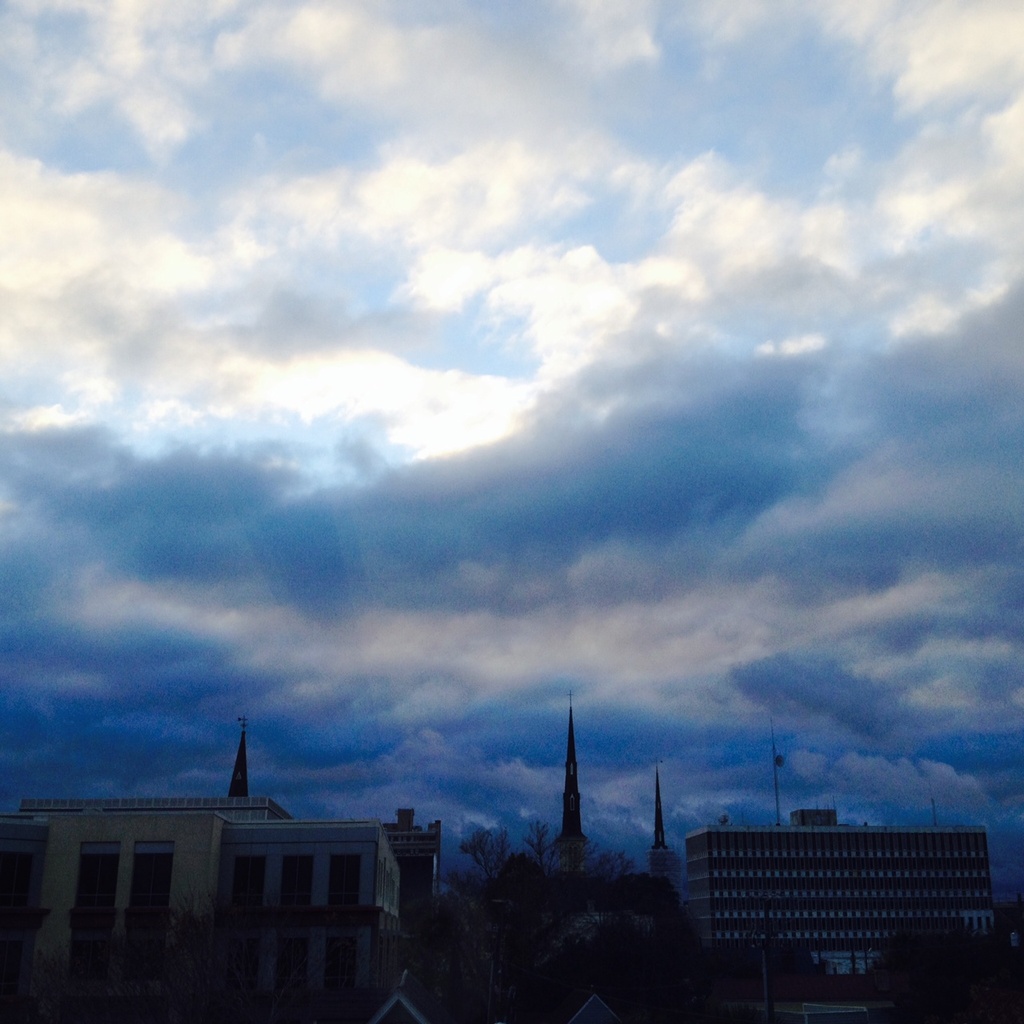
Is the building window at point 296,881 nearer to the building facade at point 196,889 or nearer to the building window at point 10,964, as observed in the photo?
the building facade at point 196,889

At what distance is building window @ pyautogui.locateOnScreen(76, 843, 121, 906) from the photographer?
5572 centimetres

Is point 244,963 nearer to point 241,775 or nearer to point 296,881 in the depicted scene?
point 296,881

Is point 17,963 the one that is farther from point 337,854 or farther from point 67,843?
point 337,854

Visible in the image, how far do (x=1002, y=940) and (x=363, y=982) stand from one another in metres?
72.7

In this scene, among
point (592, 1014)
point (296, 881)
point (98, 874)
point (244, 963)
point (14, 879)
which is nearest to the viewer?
point (244, 963)

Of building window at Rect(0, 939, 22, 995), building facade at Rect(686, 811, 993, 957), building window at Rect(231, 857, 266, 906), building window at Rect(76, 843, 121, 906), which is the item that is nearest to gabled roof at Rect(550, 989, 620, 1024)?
building window at Rect(231, 857, 266, 906)

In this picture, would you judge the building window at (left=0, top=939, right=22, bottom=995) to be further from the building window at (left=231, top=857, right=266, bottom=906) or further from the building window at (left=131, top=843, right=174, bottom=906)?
the building window at (left=231, top=857, right=266, bottom=906)

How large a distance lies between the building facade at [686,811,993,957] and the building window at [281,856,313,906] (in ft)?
476

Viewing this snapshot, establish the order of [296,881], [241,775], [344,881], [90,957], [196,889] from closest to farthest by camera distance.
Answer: [90,957], [196,889], [296,881], [344,881], [241,775]

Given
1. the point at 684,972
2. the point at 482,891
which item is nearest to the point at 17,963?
the point at 482,891

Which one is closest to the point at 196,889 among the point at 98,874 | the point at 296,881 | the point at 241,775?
the point at 296,881

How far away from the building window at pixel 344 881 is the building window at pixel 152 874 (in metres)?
7.47

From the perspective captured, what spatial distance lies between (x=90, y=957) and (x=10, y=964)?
4.33 m

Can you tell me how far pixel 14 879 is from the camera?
5538 centimetres
